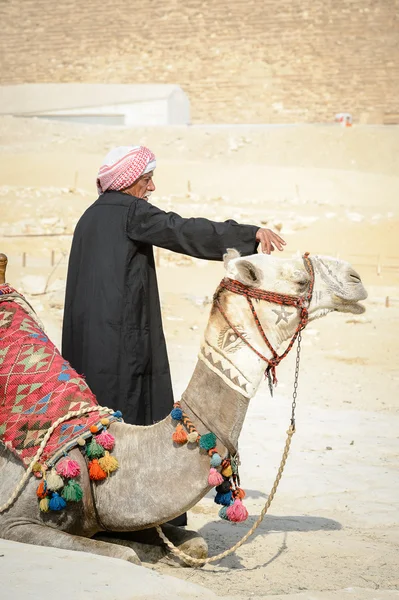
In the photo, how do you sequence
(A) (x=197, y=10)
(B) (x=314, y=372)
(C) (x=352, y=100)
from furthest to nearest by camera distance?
1. (A) (x=197, y=10)
2. (C) (x=352, y=100)
3. (B) (x=314, y=372)

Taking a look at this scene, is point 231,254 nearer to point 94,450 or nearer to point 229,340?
point 229,340

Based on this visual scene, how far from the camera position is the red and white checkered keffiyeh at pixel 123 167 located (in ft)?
13.1

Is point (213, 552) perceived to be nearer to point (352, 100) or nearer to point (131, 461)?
point (131, 461)

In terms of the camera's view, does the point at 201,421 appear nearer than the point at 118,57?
Yes

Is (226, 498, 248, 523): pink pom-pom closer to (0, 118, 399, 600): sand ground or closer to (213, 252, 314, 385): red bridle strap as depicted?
(0, 118, 399, 600): sand ground

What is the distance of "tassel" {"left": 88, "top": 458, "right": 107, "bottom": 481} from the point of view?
11.0ft

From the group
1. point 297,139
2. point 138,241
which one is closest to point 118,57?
point 297,139

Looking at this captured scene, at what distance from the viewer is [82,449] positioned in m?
3.44

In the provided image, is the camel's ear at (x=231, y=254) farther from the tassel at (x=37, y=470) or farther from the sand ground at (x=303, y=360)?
the sand ground at (x=303, y=360)

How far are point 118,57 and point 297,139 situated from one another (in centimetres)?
3118

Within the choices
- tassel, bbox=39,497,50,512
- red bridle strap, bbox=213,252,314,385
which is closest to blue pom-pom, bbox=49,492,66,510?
tassel, bbox=39,497,50,512

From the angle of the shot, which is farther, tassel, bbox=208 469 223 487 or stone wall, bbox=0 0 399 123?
stone wall, bbox=0 0 399 123

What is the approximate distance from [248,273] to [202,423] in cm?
48

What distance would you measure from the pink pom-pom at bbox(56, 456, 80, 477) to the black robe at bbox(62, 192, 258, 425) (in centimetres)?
53
